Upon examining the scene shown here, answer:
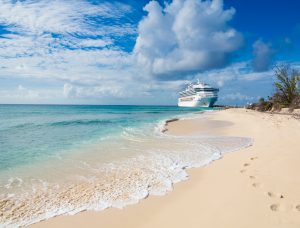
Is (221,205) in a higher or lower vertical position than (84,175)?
higher

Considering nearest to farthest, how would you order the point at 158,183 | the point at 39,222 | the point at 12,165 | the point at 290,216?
1. the point at 290,216
2. the point at 39,222
3. the point at 158,183
4. the point at 12,165

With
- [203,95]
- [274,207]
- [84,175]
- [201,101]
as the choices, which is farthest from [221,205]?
[201,101]

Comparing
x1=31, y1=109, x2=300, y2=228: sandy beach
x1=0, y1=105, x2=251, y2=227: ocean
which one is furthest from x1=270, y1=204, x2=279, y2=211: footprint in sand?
x1=0, y1=105, x2=251, y2=227: ocean

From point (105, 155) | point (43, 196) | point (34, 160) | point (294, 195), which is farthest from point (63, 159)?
point (294, 195)

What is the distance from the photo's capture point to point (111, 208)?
477 cm

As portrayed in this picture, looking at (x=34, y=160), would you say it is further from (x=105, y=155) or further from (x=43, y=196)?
(x=43, y=196)

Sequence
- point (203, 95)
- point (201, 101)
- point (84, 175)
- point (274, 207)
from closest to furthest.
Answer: point (274, 207) → point (84, 175) → point (203, 95) → point (201, 101)

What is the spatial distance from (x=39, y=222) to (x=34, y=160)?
519cm

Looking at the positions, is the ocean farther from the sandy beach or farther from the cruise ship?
the cruise ship

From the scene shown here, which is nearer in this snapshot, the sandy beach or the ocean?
the sandy beach

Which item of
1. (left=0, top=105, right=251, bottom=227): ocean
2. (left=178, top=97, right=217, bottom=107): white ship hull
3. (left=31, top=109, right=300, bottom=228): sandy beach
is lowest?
(left=0, top=105, right=251, bottom=227): ocean

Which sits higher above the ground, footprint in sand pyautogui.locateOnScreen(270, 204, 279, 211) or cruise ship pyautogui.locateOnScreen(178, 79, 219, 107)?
cruise ship pyautogui.locateOnScreen(178, 79, 219, 107)

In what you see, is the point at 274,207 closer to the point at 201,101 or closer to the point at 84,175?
the point at 84,175

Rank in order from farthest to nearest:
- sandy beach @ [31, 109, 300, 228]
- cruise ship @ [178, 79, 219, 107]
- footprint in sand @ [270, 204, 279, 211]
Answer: cruise ship @ [178, 79, 219, 107] < footprint in sand @ [270, 204, 279, 211] < sandy beach @ [31, 109, 300, 228]
